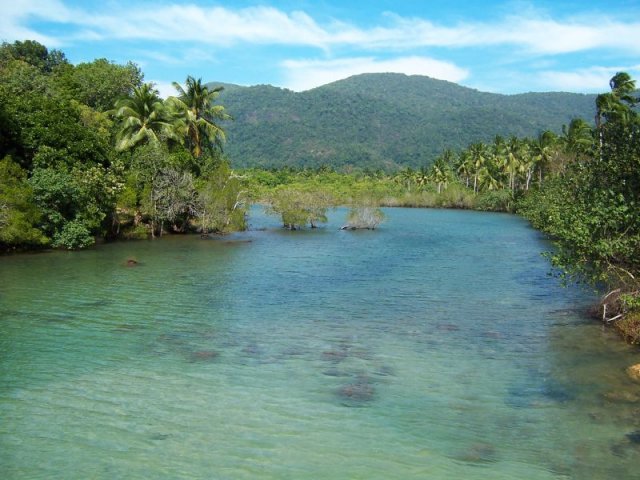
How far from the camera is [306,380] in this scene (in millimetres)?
13484

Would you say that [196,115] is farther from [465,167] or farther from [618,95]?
[465,167]

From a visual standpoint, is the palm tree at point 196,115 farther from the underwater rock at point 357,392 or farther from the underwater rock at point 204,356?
the underwater rock at point 357,392


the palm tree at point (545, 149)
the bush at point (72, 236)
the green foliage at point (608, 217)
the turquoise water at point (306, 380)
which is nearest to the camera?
the turquoise water at point (306, 380)

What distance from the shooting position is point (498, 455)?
988 cm

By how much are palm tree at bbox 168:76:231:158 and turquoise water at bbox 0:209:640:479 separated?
24582 mm

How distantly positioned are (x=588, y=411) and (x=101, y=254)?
29389 millimetres

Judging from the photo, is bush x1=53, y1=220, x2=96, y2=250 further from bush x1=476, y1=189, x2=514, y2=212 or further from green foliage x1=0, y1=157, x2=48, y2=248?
bush x1=476, y1=189, x2=514, y2=212

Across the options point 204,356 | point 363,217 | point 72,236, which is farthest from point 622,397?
point 363,217

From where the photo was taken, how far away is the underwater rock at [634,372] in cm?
1345

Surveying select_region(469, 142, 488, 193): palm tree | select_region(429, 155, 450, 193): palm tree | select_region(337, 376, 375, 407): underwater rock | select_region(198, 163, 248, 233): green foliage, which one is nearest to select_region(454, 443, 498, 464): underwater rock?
select_region(337, 376, 375, 407): underwater rock

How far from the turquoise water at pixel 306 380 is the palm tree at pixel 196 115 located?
80.7 feet

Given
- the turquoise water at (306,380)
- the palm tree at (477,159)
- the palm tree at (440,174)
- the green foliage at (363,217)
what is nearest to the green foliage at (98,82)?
the green foliage at (363,217)

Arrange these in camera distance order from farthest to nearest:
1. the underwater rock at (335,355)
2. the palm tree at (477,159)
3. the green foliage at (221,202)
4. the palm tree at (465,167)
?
the palm tree at (465,167) < the palm tree at (477,159) < the green foliage at (221,202) < the underwater rock at (335,355)

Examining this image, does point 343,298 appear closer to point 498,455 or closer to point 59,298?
point 59,298
